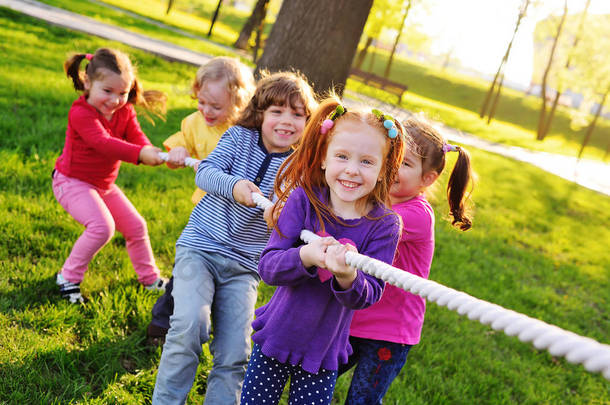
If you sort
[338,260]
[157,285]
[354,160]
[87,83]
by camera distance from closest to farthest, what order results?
1. [338,260]
2. [354,160]
3. [87,83]
4. [157,285]

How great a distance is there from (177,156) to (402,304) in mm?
1586

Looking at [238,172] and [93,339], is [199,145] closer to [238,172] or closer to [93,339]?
[238,172]

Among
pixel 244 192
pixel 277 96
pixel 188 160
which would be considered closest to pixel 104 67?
pixel 188 160

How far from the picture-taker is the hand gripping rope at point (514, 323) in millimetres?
969

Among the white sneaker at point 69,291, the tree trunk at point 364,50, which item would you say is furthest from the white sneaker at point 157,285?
the tree trunk at point 364,50

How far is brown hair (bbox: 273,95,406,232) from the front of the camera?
193cm

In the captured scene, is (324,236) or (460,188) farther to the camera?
(460,188)

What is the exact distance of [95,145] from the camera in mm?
3139

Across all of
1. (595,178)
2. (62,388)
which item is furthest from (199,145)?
(595,178)

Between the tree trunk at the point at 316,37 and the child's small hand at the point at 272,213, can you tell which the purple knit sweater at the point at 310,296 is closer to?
the child's small hand at the point at 272,213

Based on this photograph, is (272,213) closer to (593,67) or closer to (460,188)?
(460,188)

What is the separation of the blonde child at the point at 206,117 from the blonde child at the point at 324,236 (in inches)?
44.5

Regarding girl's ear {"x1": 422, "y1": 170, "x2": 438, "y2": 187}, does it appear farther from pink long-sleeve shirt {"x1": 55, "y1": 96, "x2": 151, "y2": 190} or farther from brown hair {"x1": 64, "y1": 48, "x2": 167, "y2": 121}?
brown hair {"x1": 64, "y1": 48, "x2": 167, "y2": 121}

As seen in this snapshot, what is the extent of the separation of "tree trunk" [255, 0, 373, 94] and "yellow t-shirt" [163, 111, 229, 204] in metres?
3.40
